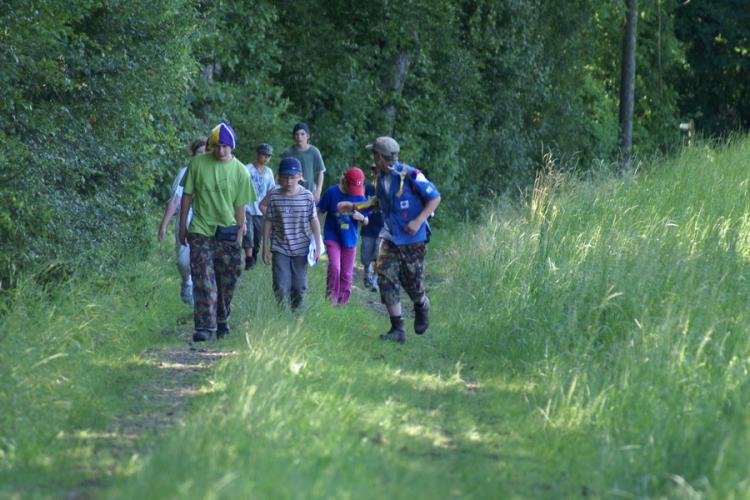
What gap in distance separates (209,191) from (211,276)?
734mm

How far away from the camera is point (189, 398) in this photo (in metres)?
9.02

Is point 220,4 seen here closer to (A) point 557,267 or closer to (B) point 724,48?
(A) point 557,267

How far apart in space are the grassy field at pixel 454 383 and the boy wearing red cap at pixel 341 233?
222 millimetres

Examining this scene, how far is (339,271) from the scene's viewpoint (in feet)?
47.4

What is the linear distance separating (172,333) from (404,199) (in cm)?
261

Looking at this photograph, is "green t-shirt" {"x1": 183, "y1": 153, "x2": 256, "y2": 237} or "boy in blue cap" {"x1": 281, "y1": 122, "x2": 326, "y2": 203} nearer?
Answer: "green t-shirt" {"x1": 183, "y1": 153, "x2": 256, "y2": 237}

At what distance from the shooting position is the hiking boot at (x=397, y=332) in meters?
12.2

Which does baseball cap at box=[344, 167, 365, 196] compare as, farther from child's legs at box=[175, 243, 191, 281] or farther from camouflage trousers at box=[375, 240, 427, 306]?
camouflage trousers at box=[375, 240, 427, 306]

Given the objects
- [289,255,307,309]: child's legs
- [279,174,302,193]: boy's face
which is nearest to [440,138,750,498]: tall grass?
[289,255,307,309]: child's legs

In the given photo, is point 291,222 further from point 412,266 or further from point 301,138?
point 301,138

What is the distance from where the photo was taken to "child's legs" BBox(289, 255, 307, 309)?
1262 centimetres

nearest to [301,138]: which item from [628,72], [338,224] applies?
[338,224]

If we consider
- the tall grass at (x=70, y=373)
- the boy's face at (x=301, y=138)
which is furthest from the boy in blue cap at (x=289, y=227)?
the boy's face at (x=301, y=138)

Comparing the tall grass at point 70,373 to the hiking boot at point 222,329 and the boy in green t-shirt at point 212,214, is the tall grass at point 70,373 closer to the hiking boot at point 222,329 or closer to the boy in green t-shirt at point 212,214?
the hiking boot at point 222,329
